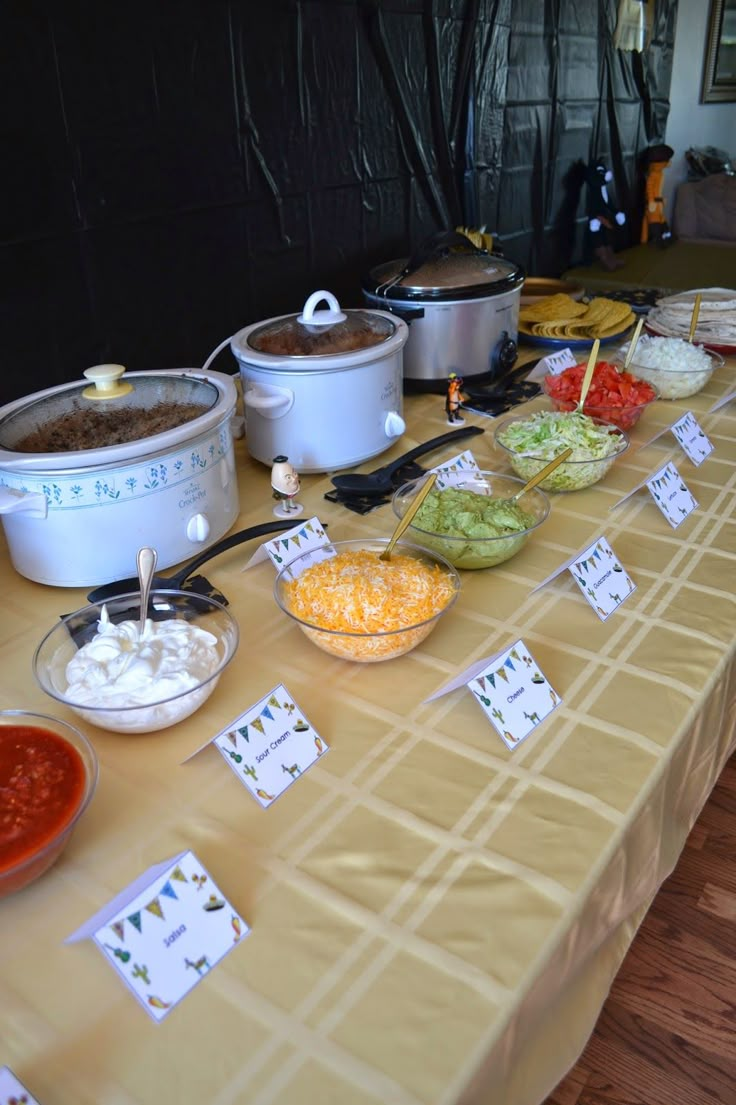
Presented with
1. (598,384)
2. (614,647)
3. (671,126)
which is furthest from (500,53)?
(614,647)

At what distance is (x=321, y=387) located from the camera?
1.12 metres

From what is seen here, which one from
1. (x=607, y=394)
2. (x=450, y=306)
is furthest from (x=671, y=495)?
(x=450, y=306)

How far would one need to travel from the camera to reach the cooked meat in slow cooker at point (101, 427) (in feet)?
3.02

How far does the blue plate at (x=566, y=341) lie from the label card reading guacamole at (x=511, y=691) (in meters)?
1.10

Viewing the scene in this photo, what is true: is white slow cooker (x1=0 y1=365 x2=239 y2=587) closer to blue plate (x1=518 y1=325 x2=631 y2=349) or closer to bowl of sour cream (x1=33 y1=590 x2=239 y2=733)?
bowl of sour cream (x1=33 y1=590 x2=239 y2=733)

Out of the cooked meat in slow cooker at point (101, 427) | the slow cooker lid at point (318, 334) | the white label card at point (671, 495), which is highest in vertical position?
the slow cooker lid at point (318, 334)

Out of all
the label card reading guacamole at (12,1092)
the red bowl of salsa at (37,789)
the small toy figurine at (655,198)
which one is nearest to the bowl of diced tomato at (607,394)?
the red bowl of salsa at (37,789)

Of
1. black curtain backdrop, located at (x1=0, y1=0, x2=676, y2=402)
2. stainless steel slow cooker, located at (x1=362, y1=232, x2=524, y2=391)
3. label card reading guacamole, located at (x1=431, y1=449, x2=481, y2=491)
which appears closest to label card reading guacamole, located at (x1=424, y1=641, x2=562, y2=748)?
label card reading guacamole, located at (x1=431, y1=449, x2=481, y2=491)

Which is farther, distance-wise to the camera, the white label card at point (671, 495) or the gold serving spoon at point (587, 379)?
the gold serving spoon at point (587, 379)

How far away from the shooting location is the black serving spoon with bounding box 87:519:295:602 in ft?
2.93

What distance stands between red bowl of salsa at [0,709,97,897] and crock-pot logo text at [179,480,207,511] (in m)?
0.34

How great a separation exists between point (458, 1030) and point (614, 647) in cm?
46

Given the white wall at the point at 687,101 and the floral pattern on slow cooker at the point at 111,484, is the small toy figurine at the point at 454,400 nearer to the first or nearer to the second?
the floral pattern on slow cooker at the point at 111,484

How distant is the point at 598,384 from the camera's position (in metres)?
1.34
